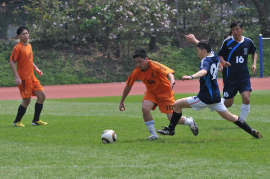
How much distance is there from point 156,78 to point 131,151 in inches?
60.2

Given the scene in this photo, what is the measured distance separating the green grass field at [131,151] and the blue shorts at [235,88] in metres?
0.68

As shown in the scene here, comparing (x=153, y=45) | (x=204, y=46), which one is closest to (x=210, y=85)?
(x=204, y=46)

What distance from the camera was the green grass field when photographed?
4105 millimetres

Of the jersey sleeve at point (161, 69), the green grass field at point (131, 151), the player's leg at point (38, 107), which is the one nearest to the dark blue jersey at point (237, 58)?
the green grass field at point (131, 151)

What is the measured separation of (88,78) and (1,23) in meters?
7.98

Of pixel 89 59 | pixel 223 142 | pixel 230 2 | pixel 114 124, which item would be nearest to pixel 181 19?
pixel 230 2

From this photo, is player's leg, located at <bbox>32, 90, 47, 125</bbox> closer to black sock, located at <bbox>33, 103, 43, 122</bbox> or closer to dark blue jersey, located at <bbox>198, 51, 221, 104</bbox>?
black sock, located at <bbox>33, 103, 43, 122</bbox>

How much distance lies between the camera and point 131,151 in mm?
5215

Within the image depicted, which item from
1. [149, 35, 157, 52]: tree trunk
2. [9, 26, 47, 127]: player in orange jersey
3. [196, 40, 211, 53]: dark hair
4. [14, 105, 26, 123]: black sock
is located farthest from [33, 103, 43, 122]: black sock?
[149, 35, 157, 52]: tree trunk

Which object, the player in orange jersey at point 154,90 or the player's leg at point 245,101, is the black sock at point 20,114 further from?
the player's leg at point 245,101

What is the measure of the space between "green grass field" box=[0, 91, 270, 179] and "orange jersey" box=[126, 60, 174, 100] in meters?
0.79

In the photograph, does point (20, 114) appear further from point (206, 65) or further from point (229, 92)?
point (206, 65)

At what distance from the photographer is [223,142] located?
18.7 feet

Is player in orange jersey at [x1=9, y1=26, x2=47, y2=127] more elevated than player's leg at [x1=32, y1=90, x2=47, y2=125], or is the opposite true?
player in orange jersey at [x1=9, y1=26, x2=47, y2=127]
